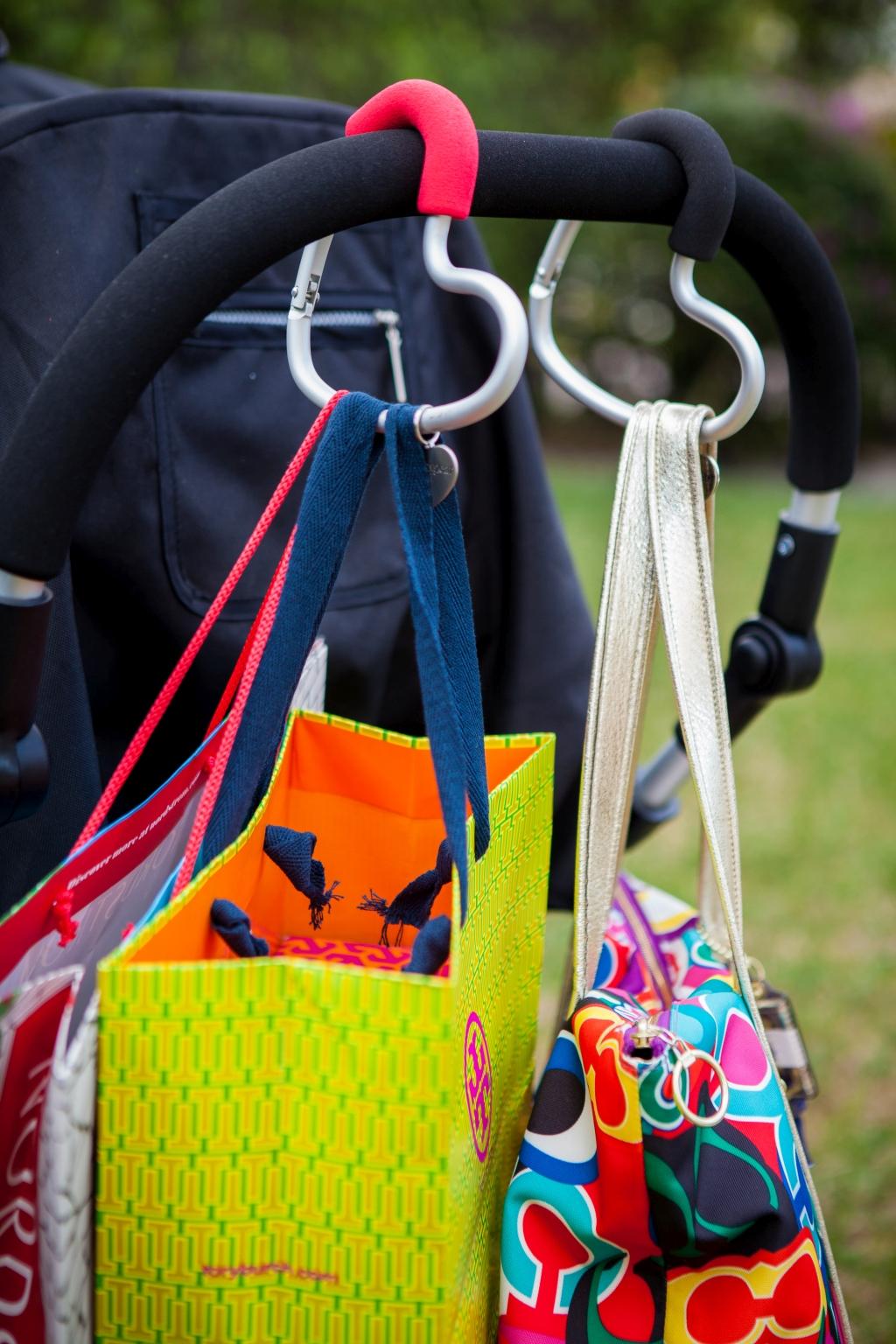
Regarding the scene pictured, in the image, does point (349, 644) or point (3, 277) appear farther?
point (349, 644)

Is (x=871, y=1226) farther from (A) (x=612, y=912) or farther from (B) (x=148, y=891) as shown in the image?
(B) (x=148, y=891)

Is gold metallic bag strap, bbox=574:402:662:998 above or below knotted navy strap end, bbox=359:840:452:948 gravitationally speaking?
above

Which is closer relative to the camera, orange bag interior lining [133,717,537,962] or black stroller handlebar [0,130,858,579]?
black stroller handlebar [0,130,858,579]

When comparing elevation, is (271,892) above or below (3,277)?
below

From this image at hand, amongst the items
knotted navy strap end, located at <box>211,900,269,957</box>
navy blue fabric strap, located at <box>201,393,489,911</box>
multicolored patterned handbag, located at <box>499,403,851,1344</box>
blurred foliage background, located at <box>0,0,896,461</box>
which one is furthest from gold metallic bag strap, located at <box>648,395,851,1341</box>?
blurred foliage background, located at <box>0,0,896,461</box>

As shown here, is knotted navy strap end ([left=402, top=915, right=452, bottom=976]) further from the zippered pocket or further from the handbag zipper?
the handbag zipper

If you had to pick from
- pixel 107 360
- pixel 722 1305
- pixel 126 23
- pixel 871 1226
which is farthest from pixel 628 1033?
pixel 126 23

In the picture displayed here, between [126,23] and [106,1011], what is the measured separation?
5561mm

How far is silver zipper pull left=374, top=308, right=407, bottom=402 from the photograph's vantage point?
37.7 inches

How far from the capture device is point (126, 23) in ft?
16.7

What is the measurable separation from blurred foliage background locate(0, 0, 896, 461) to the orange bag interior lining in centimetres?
475

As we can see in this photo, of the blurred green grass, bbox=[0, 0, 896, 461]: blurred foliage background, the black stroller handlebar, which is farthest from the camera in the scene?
bbox=[0, 0, 896, 461]: blurred foliage background

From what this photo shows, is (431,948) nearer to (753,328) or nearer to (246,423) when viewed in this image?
(246,423)

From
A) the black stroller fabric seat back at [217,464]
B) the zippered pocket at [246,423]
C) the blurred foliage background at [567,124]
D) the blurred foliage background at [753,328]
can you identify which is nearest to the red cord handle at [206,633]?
the black stroller fabric seat back at [217,464]
